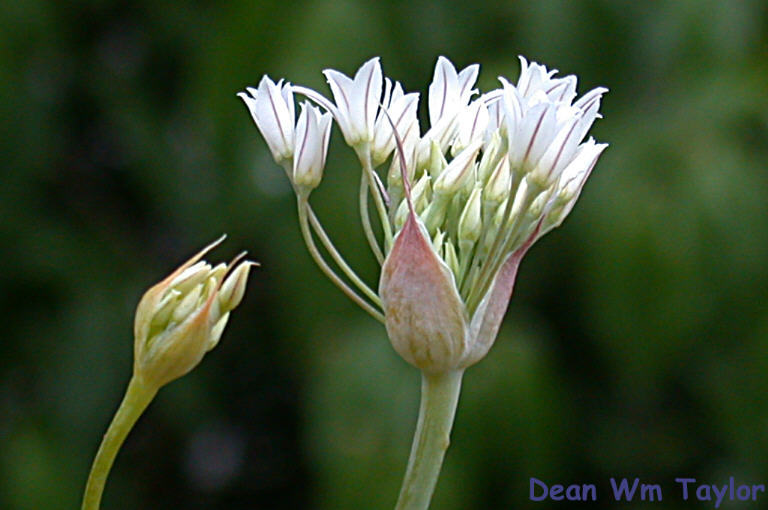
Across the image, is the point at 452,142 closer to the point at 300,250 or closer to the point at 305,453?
the point at 300,250

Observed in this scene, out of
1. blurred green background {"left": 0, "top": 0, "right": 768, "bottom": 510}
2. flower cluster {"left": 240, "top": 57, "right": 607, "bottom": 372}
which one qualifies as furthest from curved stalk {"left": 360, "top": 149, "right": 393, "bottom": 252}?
blurred green background {"left": 0, "top": 0, "right": 768, "bottom": 510}

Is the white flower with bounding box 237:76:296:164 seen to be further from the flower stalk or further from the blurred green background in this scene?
the blurred green background

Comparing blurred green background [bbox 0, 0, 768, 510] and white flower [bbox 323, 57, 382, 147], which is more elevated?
blurred green background [bbox 0, 0, 768, 510]

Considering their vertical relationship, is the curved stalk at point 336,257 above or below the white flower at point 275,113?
below

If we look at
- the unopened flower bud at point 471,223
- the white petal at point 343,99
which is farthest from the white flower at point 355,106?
the unopened flower bud at point 471,223

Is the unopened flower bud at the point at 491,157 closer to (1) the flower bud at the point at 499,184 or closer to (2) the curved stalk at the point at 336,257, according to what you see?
(1) the flower bud at the point at 499,184

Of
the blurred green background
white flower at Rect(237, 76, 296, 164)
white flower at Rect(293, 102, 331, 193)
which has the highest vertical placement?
the blurred green background

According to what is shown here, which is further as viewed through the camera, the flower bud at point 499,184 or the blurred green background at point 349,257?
the blurred green background at point 349,257

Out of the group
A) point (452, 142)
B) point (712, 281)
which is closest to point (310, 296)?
point (712, 281)
